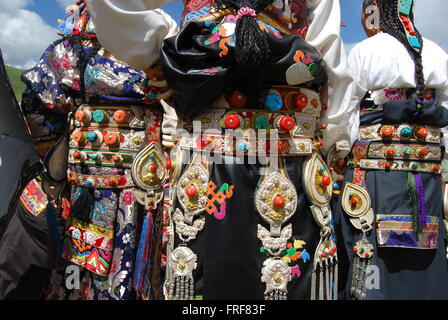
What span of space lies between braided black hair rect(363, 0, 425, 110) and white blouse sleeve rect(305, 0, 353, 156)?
2.44 feet

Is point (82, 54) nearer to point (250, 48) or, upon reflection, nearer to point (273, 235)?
point (250, 48)

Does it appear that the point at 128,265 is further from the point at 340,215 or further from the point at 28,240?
the point at 340,215

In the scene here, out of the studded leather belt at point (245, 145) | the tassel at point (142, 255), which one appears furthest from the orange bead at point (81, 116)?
the studded leather belt at point (245, 145)

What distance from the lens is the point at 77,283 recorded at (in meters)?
1.98

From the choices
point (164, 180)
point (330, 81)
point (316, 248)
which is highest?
point (330, 81)

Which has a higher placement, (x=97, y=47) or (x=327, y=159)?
(x=97, y=47)

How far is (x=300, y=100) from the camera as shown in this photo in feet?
4.09

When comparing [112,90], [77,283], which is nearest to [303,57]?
[112,90]

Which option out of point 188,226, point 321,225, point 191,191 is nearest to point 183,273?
point 188,226

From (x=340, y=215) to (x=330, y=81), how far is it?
103 centimetres

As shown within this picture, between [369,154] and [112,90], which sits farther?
[369,154]

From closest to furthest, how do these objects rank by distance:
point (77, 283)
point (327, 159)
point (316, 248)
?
point (316, 248), point (327, 159), point (77, 283)

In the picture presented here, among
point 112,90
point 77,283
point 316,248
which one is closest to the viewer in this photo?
point 316,248

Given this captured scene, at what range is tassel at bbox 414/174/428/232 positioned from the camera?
6.28 ft
